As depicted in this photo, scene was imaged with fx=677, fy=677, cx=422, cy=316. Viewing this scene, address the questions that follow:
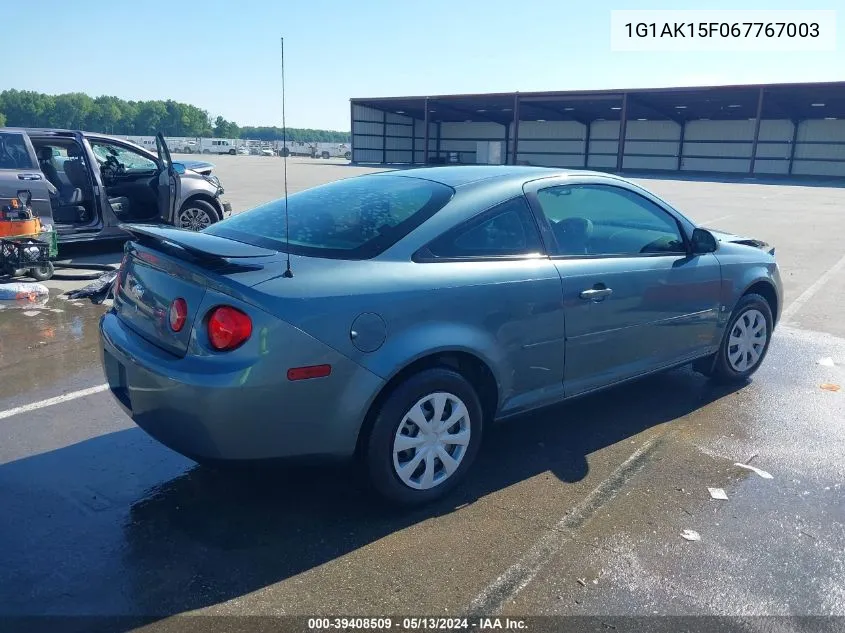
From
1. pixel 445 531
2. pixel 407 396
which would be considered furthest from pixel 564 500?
pixel 407 396

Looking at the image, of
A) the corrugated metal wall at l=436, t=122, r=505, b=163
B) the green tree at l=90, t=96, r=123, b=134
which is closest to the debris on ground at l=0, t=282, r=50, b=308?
the green tree at l=90, t=96, r=123, b=134

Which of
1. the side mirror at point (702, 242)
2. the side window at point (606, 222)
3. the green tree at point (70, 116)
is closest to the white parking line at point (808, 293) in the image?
the side mirror at point (702, 242)

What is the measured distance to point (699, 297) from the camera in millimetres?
4379

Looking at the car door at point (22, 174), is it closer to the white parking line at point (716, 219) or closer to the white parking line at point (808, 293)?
the white parking line at point (808, 293)

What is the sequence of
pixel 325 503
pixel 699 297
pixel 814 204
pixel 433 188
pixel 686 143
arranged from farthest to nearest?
1. pixel 686 143
2. pixel 814 204
3. pixel 699 297
4. pixel 433 188
5. pixel 325 503

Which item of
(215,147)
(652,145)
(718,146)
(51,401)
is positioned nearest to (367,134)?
(652,145)

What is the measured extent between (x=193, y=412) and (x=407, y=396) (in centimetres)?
89

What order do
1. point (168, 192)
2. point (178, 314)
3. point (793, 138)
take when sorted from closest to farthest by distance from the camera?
point (178, 314)
point (168, 192)
point (793, 138)

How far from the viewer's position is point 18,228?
24.2 feet

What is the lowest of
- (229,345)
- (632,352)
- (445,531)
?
(445,531)

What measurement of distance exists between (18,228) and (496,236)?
20.4 feet

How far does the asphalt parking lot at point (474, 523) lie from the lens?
259cm

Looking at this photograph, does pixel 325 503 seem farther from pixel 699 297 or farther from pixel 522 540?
pixel 699 297

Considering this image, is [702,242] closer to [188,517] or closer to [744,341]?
[744,341]
